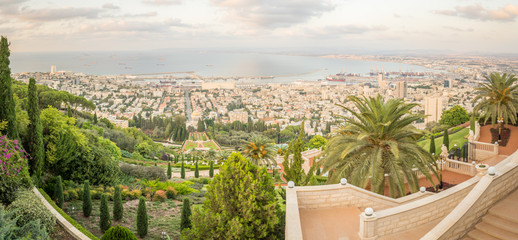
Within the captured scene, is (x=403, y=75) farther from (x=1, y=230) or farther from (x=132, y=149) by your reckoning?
(x=1, y=230)

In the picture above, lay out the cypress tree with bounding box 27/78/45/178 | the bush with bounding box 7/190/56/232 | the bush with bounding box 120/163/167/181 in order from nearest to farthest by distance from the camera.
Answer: the bush with bounding box 7/190/56/232 → the cypress tree with bounding box 27/78/45/178 → the bush with bounding box 120/163/167/181

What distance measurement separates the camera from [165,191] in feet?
35.1

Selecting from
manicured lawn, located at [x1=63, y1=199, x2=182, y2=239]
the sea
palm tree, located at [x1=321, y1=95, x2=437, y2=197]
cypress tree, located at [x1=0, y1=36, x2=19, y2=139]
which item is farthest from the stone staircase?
the sea

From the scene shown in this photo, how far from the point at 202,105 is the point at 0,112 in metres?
70.3

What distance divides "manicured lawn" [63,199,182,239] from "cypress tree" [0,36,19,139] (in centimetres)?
Answer: 195

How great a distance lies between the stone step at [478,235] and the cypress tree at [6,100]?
24.9 ft

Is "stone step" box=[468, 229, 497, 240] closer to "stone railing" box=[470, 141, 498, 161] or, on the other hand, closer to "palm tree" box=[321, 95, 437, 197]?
"palm tree" box=[321, 95, 437, 197]

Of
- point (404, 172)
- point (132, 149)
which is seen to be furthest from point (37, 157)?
point (132, 149)

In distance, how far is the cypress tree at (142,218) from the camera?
715 cm

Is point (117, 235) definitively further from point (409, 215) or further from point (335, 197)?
point (409, 215)

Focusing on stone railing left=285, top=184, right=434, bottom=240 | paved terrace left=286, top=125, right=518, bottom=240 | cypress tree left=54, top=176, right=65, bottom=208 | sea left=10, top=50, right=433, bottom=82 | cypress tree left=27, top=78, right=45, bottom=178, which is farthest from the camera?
sea left=10, top=50, right=433, bottom=82

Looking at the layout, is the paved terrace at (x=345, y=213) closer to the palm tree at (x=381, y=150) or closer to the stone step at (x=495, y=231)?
the palm tree at (x=381, y=150)

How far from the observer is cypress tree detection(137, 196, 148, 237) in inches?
282

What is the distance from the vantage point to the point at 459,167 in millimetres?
8953
